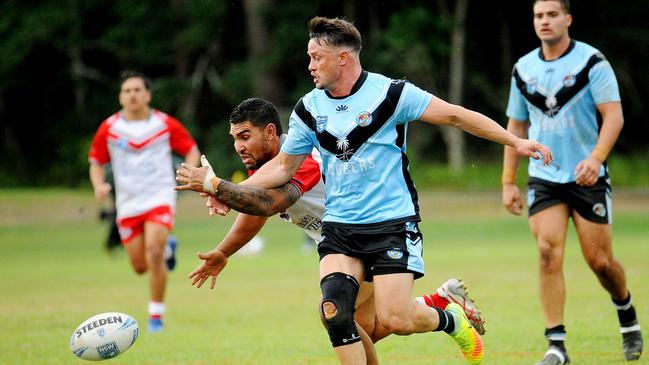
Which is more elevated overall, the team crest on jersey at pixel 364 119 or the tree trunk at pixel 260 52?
the tree trunk at pixel 260 52

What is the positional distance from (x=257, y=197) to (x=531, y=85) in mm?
2436

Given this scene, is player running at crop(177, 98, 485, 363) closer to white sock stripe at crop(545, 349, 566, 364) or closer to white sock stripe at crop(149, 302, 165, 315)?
white sock stripe at crop(545, 349, 566, 364)

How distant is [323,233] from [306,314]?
4.84m

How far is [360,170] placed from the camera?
239 inches

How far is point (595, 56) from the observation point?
7.36m

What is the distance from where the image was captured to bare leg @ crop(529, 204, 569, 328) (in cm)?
730

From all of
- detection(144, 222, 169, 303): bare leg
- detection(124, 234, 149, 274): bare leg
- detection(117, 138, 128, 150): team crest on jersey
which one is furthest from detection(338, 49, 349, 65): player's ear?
detection(117, 138, 128, 150): team crest on jersey

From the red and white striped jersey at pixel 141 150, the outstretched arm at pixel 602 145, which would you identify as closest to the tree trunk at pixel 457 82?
the red and white striped jersey at pixel 141 150

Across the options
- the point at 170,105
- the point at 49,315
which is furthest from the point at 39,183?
the point at 49,315

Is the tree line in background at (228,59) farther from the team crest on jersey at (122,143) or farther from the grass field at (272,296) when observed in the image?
the team crest on jersey at (122,143)

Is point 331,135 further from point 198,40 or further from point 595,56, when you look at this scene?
point 198,40

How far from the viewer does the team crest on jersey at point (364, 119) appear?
603 centimetres

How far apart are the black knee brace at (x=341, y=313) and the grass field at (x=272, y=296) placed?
1893 millimetres

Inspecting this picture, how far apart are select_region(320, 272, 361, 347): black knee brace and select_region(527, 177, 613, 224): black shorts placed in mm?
2067
